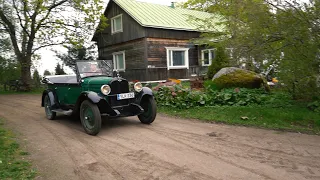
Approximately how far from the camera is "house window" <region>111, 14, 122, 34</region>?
2127 centimetres

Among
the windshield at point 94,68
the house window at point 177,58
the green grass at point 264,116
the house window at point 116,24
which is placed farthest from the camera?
the house window at point 116,24

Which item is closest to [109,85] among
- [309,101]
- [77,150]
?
[77,150]

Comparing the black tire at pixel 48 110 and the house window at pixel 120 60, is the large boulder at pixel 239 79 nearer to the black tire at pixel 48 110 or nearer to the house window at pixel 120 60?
the black tire at pixel 48 110

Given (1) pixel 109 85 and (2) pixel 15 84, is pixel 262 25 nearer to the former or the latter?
(1) pixel 109 85

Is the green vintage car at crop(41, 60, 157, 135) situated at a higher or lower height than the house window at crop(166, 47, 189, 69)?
lower

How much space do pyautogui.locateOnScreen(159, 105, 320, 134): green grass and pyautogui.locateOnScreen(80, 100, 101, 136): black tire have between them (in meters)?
3.18

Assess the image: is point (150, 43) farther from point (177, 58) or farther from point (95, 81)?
point (95, 81)

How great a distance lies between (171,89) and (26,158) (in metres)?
6.13

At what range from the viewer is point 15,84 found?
843 inches

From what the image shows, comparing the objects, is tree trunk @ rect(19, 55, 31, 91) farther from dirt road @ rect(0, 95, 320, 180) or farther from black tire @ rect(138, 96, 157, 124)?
black tire @ rect(138, 96, 157, 124)

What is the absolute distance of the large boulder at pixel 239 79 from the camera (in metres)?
11.0

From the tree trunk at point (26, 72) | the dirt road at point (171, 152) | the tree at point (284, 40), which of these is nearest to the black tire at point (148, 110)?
the dirt road at point (171, 152)

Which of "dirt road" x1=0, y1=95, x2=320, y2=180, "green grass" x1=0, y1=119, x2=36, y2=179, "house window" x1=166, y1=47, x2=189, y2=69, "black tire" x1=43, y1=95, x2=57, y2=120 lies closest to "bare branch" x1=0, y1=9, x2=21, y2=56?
"house window" x1=166, y1=47, x2=189, y2=69

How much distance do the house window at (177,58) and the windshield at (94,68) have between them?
11903 mm
